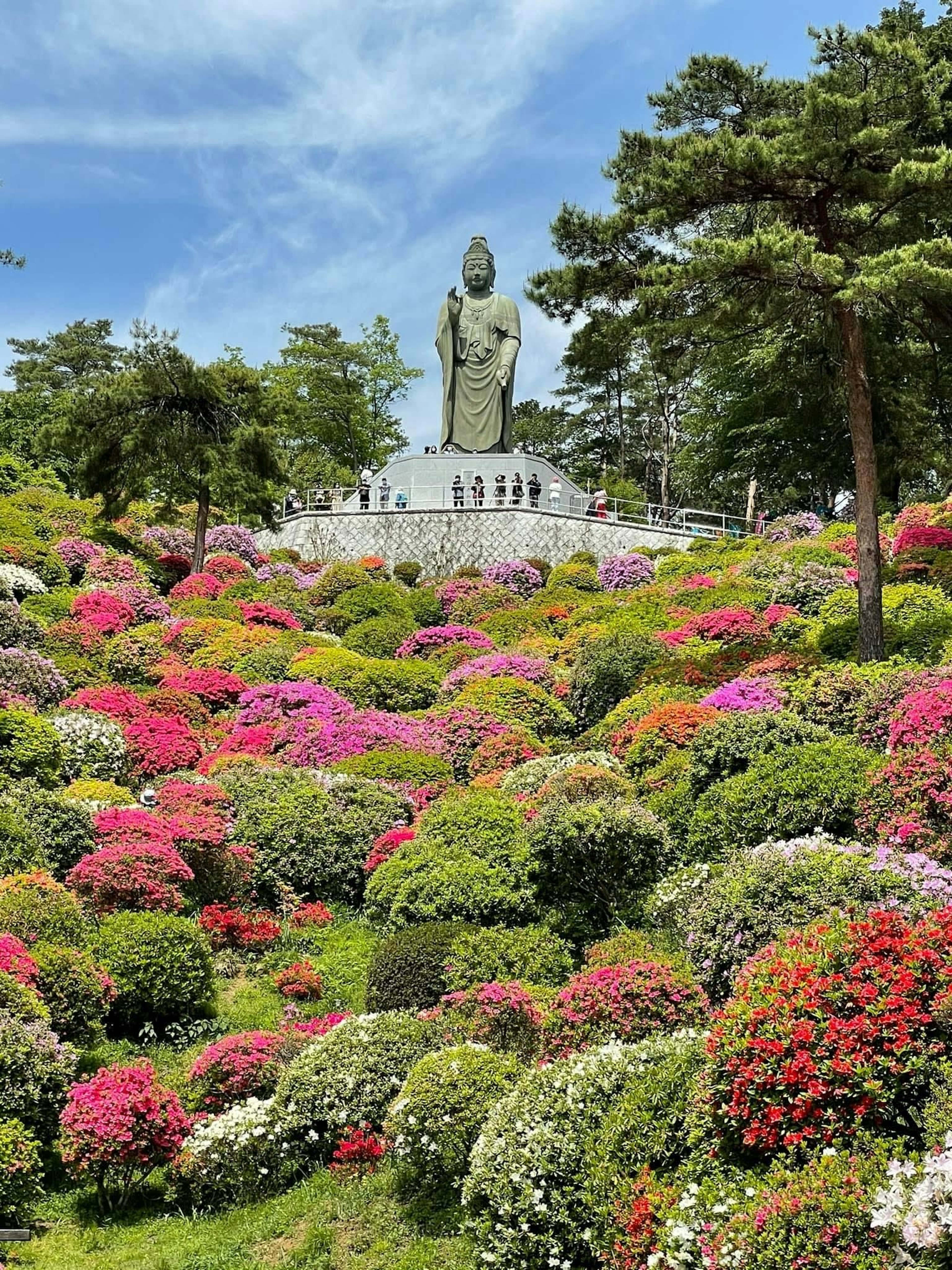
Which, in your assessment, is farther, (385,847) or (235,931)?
(385,847)

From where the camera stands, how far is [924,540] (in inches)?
824

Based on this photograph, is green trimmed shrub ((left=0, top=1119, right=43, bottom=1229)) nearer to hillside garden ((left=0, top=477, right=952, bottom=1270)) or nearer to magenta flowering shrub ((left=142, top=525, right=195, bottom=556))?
hillside garden ((left=0, top=477, right=952, bottom=1270))

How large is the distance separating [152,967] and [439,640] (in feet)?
44.5

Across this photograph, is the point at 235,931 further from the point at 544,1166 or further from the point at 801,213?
the point at 801,213

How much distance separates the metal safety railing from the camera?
32.8m

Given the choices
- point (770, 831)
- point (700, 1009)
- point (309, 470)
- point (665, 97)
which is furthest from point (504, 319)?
point (700, 1009)

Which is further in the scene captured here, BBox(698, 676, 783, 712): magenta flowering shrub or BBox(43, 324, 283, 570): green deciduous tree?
BBox(43, 324, 283, 570): green deciduous tree

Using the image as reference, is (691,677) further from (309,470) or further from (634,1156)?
(309,470)

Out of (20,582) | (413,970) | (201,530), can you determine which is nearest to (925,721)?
(413,970)

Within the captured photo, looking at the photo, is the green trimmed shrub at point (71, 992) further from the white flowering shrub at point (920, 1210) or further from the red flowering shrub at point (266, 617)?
the red flowering shrub at point (266, 617)

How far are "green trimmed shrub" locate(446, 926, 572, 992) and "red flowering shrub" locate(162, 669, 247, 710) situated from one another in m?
10.5

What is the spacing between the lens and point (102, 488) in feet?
94.7

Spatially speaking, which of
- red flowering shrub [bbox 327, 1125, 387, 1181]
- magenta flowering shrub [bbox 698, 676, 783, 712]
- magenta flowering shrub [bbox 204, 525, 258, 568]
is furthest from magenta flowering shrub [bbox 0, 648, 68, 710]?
magenta flowering shrub [bbox 204, 525, 258, 568]

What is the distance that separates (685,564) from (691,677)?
1237 cm
